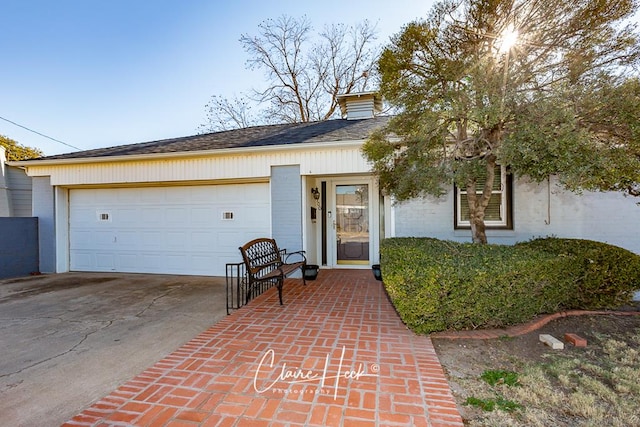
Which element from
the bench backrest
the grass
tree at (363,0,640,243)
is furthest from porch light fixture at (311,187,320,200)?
the grass

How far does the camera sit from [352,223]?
7.38 metres

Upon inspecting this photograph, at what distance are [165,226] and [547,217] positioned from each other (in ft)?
29.2

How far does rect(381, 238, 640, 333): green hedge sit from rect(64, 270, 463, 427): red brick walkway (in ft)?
1.56

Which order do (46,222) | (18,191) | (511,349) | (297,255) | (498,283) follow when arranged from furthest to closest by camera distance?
(18,191), (46,222), (297,255), (498,283), (511,349)

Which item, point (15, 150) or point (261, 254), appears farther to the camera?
point (15, 150)

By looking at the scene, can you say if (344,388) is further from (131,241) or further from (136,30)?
(136,30)

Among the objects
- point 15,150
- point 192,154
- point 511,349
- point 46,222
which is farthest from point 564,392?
point 15,150

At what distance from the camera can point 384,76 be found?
13.6 ft

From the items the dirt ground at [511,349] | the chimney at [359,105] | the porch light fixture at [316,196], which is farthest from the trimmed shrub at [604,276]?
the chimney at [359,105]

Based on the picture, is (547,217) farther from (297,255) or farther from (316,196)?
(297,255)

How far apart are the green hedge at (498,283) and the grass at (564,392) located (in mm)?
710

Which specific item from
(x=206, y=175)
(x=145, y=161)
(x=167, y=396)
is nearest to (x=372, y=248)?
(x=206, y=175)

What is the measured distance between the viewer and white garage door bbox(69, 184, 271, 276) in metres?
7.15

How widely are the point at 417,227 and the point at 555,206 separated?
9.09ft
